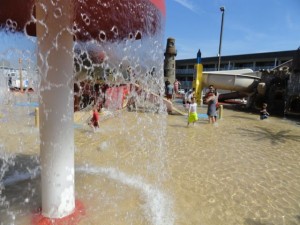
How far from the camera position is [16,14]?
4199 millimetres

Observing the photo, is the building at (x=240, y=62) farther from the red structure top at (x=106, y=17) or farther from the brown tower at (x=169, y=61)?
the red structure top at (x=106, y=17)

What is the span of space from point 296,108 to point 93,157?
14.5 m

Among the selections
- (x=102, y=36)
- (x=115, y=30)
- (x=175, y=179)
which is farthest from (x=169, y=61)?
(x=175, y=179)

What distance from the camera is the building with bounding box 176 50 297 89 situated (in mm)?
43000

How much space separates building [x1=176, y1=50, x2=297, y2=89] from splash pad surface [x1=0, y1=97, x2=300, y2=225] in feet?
125

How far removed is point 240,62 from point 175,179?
47.3m

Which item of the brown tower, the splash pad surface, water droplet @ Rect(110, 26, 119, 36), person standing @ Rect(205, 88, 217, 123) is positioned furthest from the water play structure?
the brown tower

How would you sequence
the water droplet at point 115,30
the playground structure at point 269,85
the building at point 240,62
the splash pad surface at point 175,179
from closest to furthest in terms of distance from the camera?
1. the splash pad surface at point 175,179
2. the water droplet at point 115,30
3. the playground structure at point 269,85
4. the building at point 240,62

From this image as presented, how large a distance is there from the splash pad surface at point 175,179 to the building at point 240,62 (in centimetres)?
3802

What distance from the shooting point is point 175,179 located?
5.13m

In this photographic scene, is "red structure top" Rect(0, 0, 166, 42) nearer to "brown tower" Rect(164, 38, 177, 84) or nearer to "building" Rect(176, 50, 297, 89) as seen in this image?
"brown tower" Rect(164, 38, 177, 84)

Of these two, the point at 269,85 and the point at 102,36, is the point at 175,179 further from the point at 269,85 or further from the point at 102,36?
the point at 269,85

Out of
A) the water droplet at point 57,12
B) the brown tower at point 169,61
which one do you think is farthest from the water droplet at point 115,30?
the brown tower at point 169,61

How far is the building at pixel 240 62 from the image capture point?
43.0 metres
